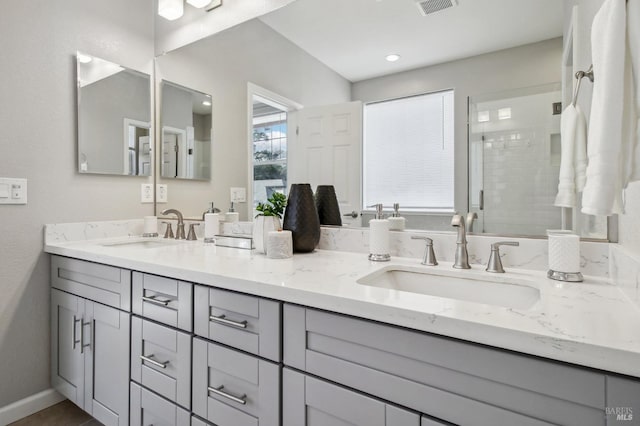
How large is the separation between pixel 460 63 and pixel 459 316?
98cm

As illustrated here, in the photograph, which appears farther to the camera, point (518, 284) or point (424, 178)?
point (424, 178)

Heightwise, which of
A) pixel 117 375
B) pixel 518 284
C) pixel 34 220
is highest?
pixel 34 220

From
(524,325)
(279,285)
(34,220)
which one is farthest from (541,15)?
(34,220)

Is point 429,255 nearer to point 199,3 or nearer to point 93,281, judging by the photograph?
point 93,281

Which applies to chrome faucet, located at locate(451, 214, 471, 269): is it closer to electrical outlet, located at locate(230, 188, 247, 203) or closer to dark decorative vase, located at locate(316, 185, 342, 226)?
dark decorative vase, located at locate(316, 185, 342, 226)

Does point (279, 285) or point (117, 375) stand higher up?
point (279, 285)

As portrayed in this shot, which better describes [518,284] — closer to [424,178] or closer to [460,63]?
[424,178]

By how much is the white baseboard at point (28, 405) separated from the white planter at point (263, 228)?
1429 millimetres

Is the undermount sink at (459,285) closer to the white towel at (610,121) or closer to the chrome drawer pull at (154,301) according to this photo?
the white towel at (610,121)

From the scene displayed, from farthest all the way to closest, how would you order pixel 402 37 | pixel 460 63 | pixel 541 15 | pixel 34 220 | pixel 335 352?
pixel 34 220, pixel 402 37, pixel 460 63, pixel 541 15, pixel 335 352

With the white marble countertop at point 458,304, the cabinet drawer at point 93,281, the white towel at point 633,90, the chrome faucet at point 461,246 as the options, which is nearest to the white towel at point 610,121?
the white towel at point 633,90

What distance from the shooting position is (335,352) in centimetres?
81

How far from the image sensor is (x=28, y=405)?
168 centimetres

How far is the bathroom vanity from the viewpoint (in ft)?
1.91
